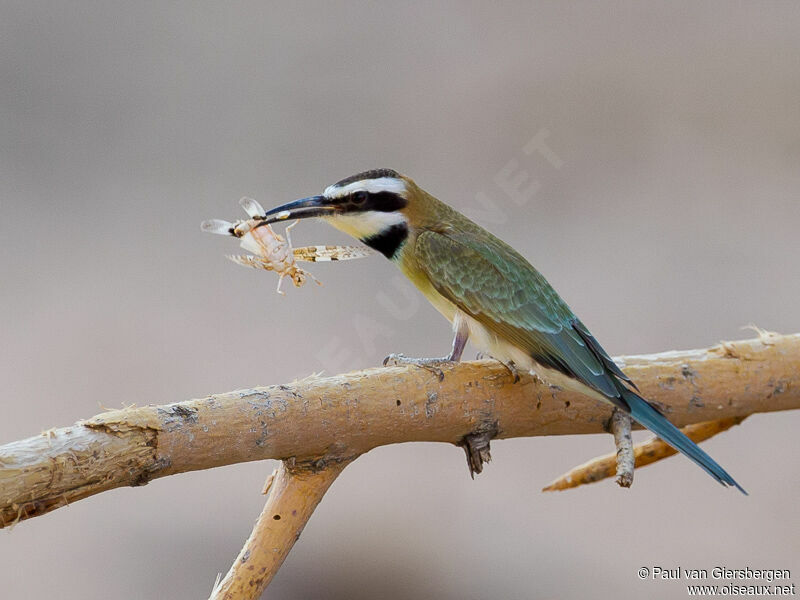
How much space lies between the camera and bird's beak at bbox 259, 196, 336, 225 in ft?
5.00

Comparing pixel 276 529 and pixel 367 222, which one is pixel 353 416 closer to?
pixel 276 529

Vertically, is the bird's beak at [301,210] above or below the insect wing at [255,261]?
above

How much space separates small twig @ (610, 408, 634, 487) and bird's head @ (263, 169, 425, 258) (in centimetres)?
49

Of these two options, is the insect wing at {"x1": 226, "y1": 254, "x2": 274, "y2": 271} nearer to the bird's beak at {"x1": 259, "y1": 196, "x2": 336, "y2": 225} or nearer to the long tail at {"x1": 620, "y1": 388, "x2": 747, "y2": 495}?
the bird's beak at {"x1": 259, "y1": 196, "x2": 336, "y2": 225}

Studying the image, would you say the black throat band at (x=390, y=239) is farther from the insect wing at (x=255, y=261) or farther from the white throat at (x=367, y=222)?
the insect wing at (x=255, y=261)

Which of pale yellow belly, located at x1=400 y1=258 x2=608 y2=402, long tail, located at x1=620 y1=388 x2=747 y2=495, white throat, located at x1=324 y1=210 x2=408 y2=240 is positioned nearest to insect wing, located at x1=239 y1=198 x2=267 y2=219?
white throat, located at x1=324 y1=210 x2=408 y2=240

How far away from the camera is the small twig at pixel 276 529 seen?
4.08 ft

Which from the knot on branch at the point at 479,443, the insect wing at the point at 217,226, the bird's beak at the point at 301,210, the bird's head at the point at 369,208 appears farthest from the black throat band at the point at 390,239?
the knot on branch at the point at 479,443

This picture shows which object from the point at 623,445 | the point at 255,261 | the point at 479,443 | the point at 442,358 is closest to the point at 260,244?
the point at 255,261

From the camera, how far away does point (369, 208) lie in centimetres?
162

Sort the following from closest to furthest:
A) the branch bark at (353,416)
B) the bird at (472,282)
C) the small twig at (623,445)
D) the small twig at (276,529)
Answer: the branch bark at (353,416)
the small twig at (276,529)
the small twig at (623,445)
the bird at (472,282)

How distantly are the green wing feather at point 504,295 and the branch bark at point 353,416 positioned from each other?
71 millimetres

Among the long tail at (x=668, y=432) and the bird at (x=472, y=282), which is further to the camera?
the bird at (x=472, y=282)

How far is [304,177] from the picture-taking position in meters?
4.00
